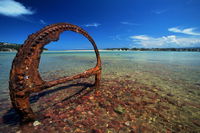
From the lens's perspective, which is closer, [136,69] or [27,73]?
[27,73]

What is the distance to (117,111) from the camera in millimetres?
2955

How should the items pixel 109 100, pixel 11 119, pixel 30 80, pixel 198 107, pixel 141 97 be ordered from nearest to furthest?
1. pixel 30 80
2. pixel 11 119
3. pixel 198 107
4. pixel 109 100
5. pixel 141 97

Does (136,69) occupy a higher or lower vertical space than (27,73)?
lower

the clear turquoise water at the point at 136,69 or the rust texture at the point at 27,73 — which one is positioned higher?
the rust texture at the point at 27,73

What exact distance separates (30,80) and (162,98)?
4095mm

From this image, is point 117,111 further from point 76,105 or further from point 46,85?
point 46,85

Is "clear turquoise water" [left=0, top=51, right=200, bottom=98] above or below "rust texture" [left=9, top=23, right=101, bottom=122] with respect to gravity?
below

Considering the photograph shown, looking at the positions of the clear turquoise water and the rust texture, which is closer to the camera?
→ the rust texture

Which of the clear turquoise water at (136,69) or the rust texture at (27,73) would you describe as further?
the clear turquoise water at (136,69)

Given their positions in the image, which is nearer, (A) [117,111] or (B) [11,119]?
(B) [11,119]

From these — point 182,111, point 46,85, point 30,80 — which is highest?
point 30,80

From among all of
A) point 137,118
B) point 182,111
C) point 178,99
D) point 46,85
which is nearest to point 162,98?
point 178,99

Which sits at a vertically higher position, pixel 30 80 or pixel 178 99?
pixel 30 80

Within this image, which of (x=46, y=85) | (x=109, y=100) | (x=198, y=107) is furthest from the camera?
(x=109, y=100)
